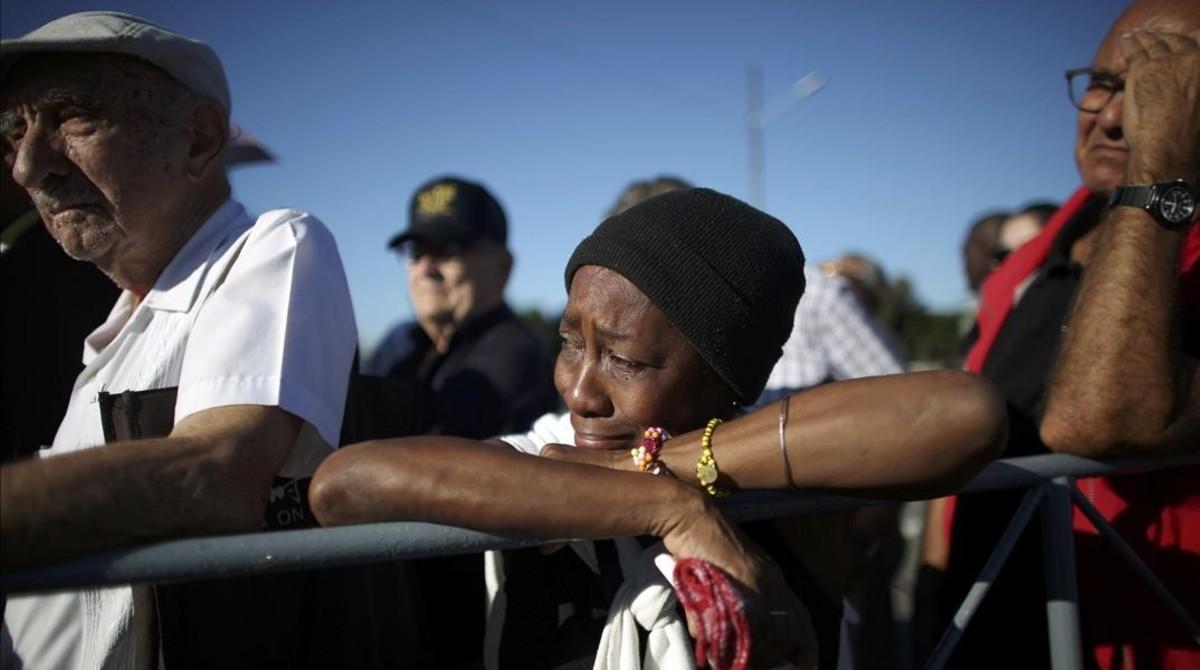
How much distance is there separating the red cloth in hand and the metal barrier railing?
175 mm

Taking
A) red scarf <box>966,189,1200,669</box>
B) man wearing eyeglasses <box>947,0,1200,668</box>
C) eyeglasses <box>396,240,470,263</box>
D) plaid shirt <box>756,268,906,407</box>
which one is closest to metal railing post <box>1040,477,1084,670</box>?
man wearing eyeglasses <box>947,0,1200,668</box>

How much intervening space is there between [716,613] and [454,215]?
3.15 meters

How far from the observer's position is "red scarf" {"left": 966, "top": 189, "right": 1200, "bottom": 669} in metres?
1.85

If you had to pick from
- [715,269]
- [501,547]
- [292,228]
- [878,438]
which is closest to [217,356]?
[292,228]

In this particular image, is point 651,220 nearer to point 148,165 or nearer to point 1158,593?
point 148,165

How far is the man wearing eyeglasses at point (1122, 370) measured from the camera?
1676mm

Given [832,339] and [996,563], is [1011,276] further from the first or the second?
[996,563]

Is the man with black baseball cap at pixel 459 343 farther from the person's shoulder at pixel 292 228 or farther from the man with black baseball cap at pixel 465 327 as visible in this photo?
the person's shoulder at pixel 292 228

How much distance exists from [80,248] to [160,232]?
153 mm

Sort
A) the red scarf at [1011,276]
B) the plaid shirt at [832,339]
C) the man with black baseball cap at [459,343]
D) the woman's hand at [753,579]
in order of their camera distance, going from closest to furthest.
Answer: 1. the woman's hand at [753,579]
2. the man with black baseball cap at [459,343]
3. the red scarf at [1011,276]
4. the plaid shirt at [832,339]

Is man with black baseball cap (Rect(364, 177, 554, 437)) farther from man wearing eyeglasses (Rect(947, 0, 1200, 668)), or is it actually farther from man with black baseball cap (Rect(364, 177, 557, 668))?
man wearing eyeglasses (Rect(947, 0, 1200, 668))

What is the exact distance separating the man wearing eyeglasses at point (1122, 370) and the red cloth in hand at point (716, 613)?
3.05 feet

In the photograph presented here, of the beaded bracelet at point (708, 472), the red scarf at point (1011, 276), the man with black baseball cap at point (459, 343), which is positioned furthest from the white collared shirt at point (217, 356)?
the red scarf at point (1011, 276)

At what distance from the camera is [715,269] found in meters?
1.61
